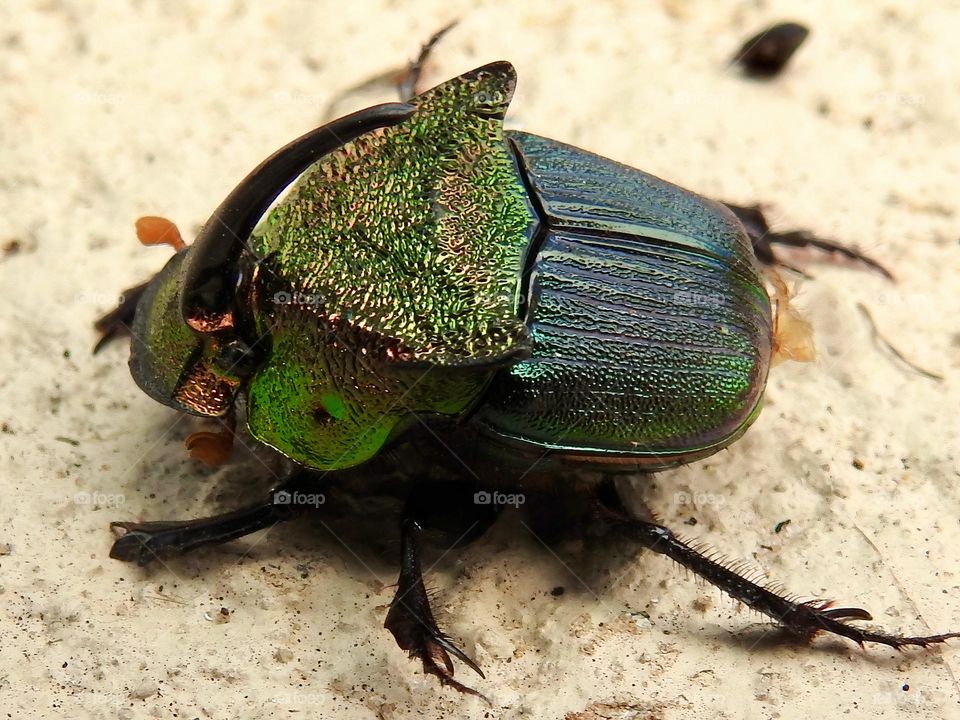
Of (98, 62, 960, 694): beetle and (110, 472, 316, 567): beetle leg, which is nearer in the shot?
(98, 62, 960, 694): beetle

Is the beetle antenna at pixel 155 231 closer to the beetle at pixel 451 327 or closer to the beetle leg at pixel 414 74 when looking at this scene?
the beetle at pixel 451 327

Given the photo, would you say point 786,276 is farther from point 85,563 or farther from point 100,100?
point 100,100

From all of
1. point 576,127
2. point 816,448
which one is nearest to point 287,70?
point 576,127

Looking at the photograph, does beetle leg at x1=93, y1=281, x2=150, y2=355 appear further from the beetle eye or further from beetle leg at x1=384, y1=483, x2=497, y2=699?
beetle leg at x1=384, y1=483, x2=497, y2=699

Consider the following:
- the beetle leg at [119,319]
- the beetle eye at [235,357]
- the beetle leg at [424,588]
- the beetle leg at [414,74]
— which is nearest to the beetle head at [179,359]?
the beetle eye at [235,357]

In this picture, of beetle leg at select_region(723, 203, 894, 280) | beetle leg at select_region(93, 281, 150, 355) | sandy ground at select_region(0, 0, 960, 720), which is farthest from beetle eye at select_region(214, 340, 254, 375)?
beetle leg at select_region(723, 203, 894, 280)
